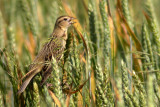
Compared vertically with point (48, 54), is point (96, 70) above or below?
below

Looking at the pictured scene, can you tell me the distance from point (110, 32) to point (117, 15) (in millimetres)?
228

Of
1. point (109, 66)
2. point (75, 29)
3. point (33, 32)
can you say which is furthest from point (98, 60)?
point (33, 32)

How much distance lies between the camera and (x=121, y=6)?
8.66 ft

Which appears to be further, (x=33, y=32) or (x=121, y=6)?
(x=33, y=32)

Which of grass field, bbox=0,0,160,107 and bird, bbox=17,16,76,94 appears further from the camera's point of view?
bird, bbox=17,16,76,94

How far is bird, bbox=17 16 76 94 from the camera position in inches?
84.4

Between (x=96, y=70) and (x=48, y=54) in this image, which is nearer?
(x=96, y=70)

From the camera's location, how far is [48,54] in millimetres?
2238

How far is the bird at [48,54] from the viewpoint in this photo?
7.03 ft

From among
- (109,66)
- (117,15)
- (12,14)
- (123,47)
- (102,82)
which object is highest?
(12,14)

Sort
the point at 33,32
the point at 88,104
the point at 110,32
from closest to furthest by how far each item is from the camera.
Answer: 1. the point at 88,104
2. the point at 110,32
3. the point at 33,32

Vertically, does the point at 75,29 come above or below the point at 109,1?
below

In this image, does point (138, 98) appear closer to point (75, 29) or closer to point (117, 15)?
point (75, 29)

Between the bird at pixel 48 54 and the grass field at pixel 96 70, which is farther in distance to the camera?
the bird at pixel 48 54
